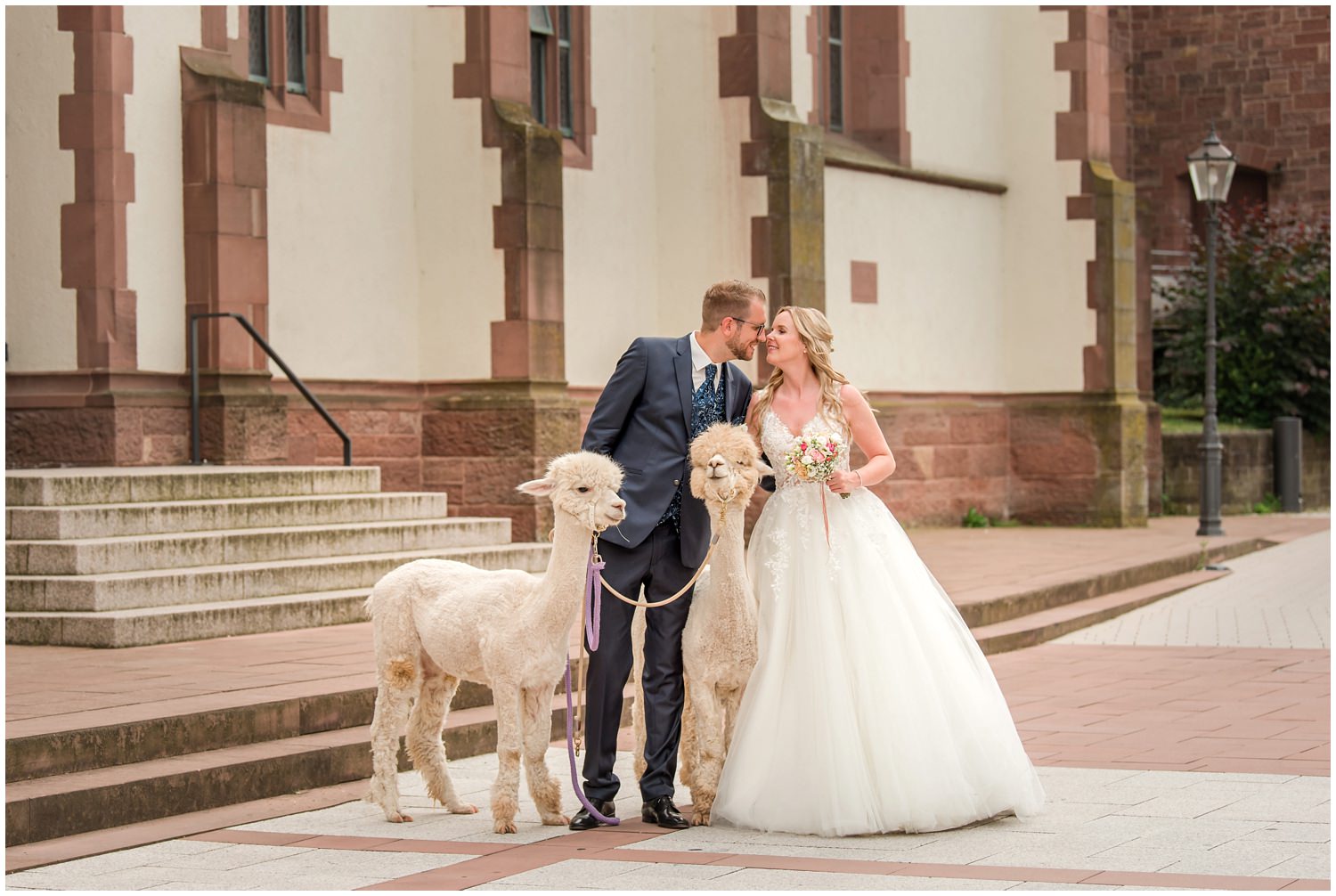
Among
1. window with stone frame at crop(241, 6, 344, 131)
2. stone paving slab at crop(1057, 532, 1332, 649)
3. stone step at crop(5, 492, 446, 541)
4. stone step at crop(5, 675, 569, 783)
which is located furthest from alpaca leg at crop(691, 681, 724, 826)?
window with stone frame at crop(241, 6, 344, 131)

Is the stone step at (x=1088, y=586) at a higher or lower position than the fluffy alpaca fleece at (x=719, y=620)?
lower

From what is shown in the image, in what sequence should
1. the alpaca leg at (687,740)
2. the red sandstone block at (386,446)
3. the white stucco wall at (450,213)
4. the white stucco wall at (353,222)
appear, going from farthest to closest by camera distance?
1. the white stucco wall at (450,213)
2. the red sandstone block at (386,446)
3. the white stucco wall at (353,222)
4. the alpaca leg at (687,740)

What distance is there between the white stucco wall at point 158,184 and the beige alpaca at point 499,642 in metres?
6.98

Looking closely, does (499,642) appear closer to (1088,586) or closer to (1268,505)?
(1088,586)

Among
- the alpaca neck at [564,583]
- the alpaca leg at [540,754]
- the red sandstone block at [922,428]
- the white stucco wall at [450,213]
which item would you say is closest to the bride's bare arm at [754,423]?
the alpaca neck at [564,583]

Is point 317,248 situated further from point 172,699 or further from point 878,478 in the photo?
point 878,478

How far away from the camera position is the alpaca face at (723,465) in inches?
278

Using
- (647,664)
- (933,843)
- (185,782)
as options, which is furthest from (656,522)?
(185,782)

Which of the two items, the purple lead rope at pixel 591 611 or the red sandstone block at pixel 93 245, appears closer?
the purple lead rope at pixel 591 611

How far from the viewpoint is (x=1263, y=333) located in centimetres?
2827

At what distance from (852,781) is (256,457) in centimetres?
816

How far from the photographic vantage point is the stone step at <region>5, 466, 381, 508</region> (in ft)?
38.5

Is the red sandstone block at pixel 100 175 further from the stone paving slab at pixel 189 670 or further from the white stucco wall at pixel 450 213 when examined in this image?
the stone paving slab at pixel 189 670

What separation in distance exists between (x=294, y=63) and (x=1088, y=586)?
25.6 ft
